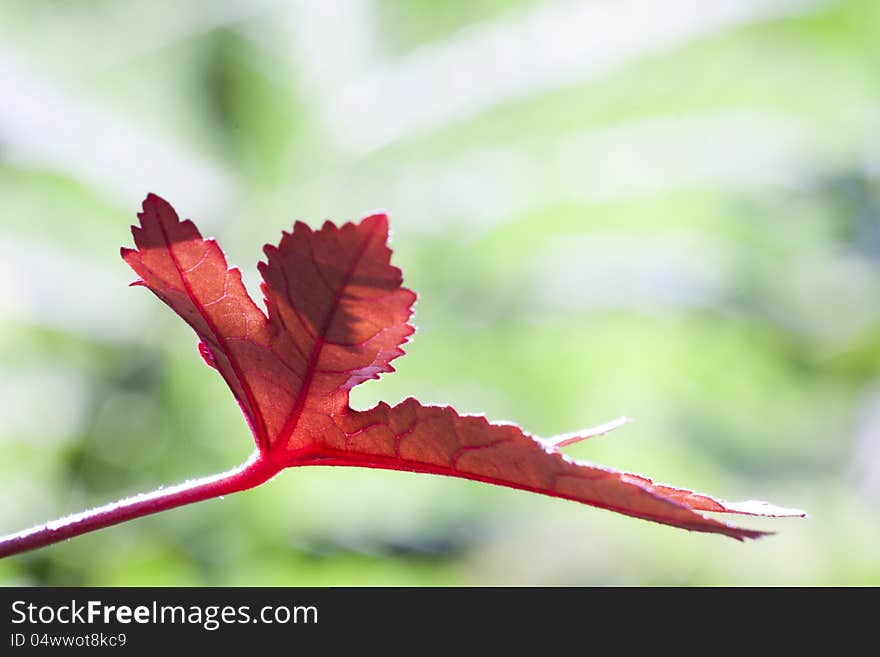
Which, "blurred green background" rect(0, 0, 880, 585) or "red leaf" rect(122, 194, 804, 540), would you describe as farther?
"blurred green background" rect(0, 0, 880, 585)

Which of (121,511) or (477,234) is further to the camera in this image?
(477,234)

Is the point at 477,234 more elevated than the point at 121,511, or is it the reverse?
the point at 477,234

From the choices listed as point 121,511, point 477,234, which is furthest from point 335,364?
point 477,234

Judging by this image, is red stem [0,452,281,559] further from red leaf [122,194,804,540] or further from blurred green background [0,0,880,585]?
blurred green background [0,0,880,585]

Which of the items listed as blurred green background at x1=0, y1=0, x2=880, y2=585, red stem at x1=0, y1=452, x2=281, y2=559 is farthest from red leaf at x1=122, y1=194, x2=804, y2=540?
blurred green background at x1=0, y1=0, x2=880, y2=585

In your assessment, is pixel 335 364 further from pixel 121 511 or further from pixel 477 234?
pixel 477 234

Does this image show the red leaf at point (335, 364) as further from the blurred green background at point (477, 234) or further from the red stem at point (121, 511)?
the blurred green background at point (477, 234)
